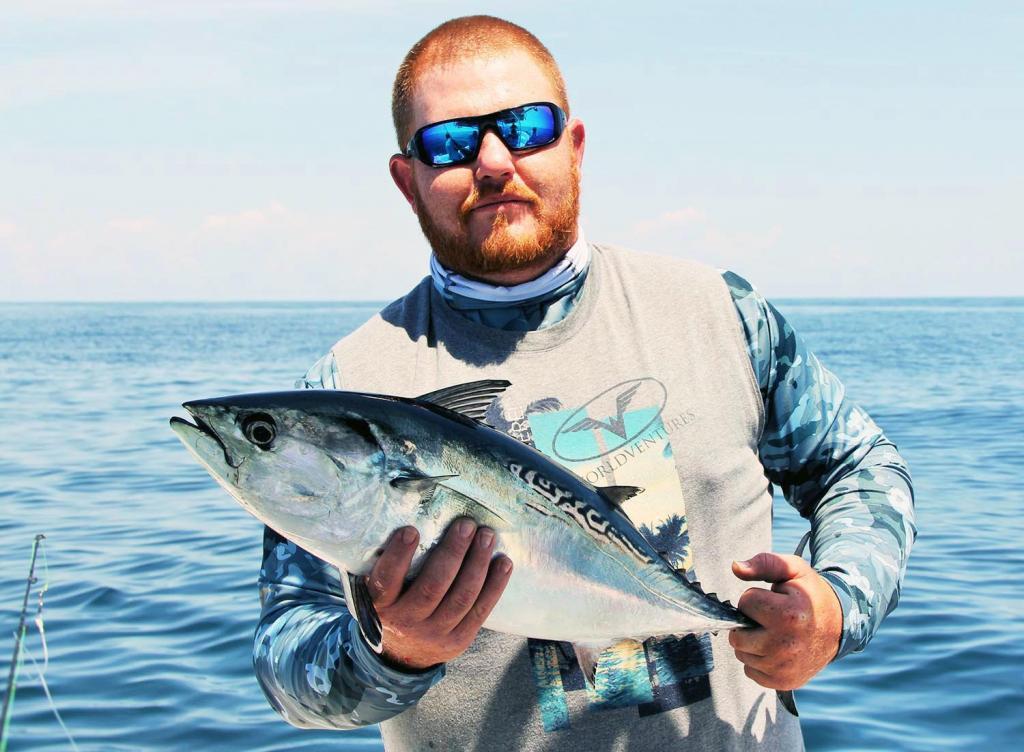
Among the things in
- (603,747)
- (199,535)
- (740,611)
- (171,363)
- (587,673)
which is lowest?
(171,363)

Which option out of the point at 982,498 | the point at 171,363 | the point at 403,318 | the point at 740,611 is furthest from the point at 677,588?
the point at 171,363

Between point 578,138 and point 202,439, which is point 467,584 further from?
Answer: point 578,138

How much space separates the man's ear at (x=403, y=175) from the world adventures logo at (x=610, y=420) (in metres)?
1.01

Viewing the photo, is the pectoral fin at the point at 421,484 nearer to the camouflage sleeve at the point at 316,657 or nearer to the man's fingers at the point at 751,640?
the camouflage sleeve at the point at 316,657

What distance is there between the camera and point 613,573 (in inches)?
106

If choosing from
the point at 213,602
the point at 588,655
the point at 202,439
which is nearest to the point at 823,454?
the point at 588,655

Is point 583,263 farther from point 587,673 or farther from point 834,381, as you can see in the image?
point 587,673

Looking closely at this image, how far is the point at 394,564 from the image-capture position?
2350 mm

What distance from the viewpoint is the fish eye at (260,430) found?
2.40 m

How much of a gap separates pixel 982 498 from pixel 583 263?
11.9 m

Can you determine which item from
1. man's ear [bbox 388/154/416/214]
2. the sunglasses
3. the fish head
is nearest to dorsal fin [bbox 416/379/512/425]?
the fish head

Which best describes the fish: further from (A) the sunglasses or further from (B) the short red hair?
(B) the short red hair

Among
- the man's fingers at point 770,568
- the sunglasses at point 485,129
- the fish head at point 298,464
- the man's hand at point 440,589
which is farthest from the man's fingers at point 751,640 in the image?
the sunglasses at point 485,129

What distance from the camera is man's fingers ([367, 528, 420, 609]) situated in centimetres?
234
